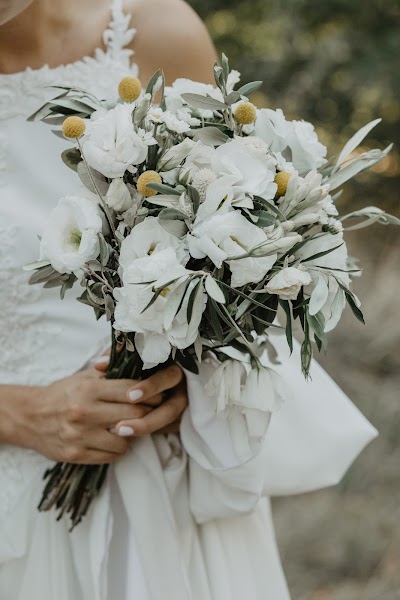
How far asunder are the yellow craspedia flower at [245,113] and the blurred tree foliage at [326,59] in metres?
2.85

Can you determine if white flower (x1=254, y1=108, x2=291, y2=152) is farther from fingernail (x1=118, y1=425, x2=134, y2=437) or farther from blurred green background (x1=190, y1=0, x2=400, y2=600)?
blurred green background (x1=190, y1=0, x2=400, y2=600)

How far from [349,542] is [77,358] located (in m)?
1.96

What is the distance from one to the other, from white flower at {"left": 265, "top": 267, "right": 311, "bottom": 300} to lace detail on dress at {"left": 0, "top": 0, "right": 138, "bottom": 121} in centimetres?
62

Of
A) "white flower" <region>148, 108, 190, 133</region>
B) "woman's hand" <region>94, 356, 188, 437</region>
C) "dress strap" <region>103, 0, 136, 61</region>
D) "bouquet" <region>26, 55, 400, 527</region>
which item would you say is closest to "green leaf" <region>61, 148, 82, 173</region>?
"bouquet" <region>26, 55, 400, 527</region>

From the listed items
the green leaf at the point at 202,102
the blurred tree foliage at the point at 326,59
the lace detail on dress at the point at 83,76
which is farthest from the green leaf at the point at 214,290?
the blurred tree foliage at the point at 326,59

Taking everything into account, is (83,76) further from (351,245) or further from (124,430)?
(351,245)

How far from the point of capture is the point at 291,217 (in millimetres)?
998

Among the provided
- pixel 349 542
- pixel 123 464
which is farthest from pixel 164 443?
pixel 349 542

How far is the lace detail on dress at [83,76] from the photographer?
1375 mm

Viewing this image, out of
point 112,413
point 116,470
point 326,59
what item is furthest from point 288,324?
point 326,59

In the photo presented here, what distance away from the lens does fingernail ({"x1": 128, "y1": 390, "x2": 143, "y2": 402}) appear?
46.9 inches

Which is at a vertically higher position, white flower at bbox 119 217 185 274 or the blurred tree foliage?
white flower at bbox 119 217 185 274

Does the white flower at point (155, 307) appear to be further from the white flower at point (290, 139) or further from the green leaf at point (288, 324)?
the white flower at point (290, 139)

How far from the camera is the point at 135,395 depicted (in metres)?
1.19
